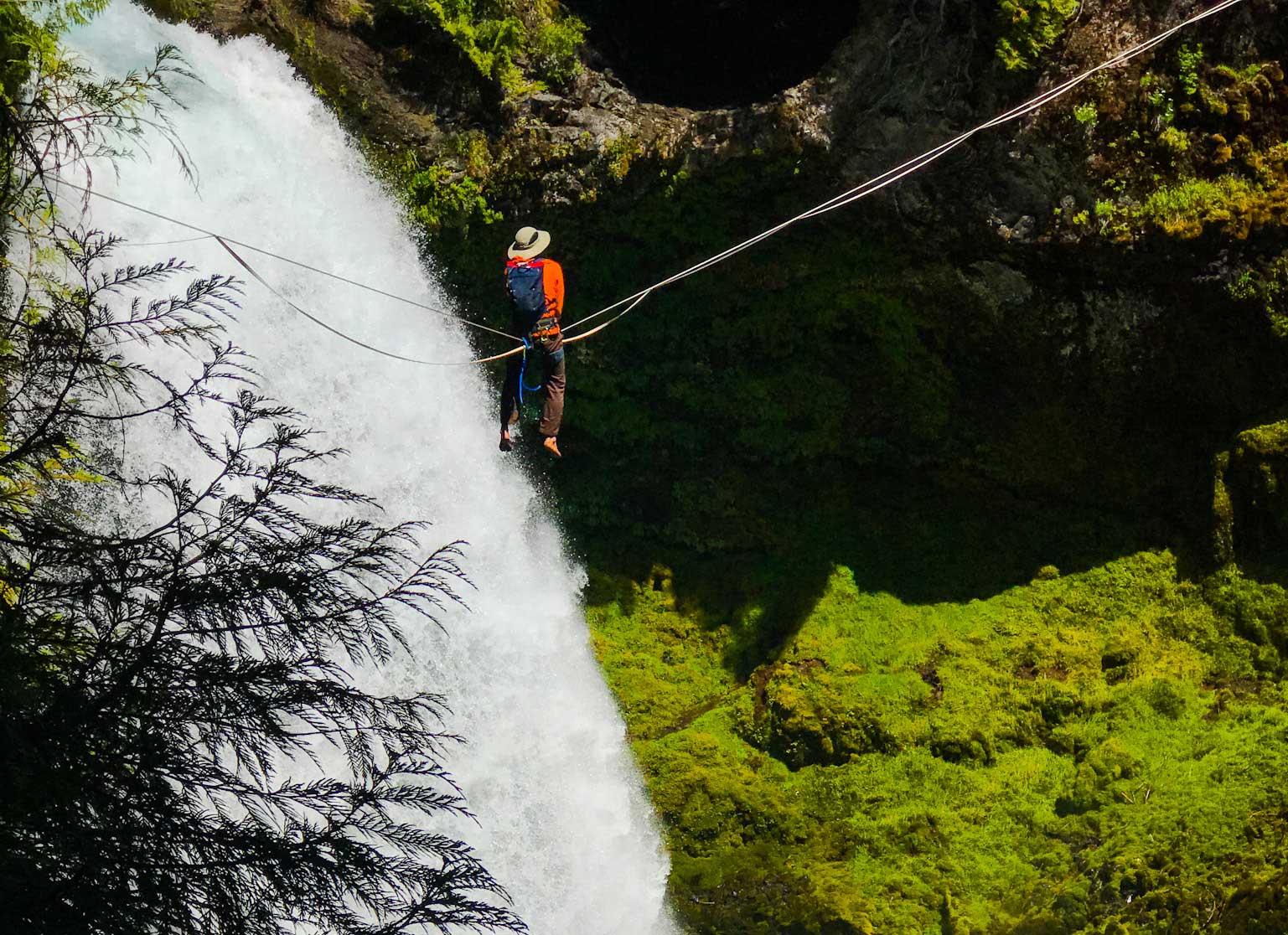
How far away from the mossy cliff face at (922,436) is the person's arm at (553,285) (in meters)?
1.71

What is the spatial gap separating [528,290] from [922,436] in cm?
414

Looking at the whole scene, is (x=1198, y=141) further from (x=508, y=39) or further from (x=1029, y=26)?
(x=508, y=39)

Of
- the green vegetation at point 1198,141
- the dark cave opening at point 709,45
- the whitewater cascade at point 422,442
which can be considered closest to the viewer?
the green vegetation at point 1198,141

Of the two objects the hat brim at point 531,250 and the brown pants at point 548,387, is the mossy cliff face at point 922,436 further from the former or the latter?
the hat brim at point 531,250

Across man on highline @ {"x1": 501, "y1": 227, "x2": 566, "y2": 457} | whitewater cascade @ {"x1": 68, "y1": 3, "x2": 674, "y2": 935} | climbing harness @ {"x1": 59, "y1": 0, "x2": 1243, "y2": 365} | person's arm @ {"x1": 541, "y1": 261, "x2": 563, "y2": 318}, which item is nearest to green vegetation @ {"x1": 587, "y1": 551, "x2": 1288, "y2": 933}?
whitewater cascade @ {"x1": 68, "y1": 3, "x2": 674, "y2": 935}

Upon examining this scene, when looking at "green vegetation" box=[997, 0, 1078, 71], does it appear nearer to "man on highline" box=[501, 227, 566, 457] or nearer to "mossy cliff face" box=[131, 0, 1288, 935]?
"mossy cliff face" box=[131, 0, 1288, 935]

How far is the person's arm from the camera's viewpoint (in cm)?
897

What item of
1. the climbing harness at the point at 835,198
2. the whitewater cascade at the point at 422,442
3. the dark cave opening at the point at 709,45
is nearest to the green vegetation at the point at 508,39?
the dark cave opening at the point at 709,45

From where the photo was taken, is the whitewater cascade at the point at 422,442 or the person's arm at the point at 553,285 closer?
the person's arm at the point at 553,285

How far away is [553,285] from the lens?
9.02 metres

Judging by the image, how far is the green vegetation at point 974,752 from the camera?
8672 millimetres

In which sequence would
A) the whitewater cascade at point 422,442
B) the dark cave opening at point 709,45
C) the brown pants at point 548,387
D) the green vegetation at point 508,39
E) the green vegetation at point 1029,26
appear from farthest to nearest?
1. the whitewater cascade at point 422,442
2. the green vegetation at point 508,39
3. the dark cave opening at point 709,45
4. the brown pants at point 548,387
5. the green vegetation at point 1029,26

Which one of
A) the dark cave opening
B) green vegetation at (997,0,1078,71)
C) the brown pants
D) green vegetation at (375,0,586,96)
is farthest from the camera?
green vegetation at (375,0,586,96)

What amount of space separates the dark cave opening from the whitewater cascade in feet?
8.94
